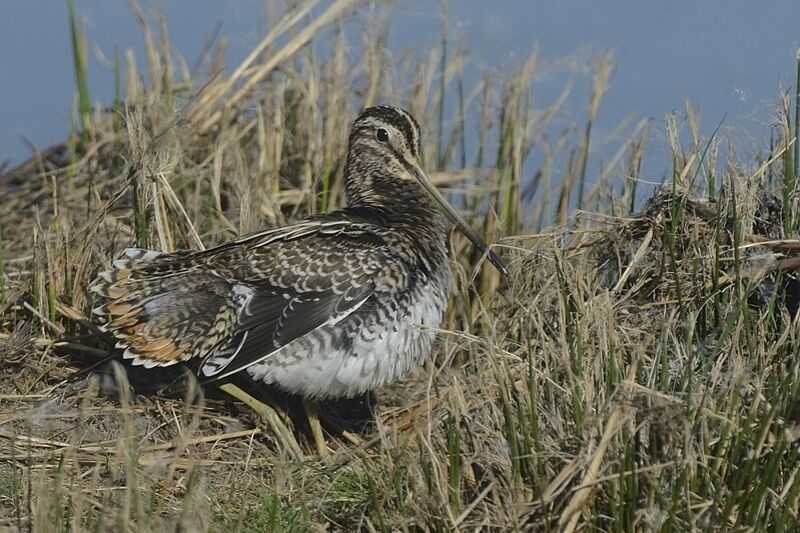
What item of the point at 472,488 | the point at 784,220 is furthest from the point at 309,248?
the point at 784,220

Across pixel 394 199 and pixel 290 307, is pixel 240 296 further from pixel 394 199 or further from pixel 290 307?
pixel 394 199

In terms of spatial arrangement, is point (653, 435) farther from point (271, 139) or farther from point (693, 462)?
point (271, 139)

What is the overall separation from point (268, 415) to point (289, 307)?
1.59 feet

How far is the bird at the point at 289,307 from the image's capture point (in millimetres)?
4180

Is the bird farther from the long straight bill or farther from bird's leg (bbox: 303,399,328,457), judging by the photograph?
the long straight bill

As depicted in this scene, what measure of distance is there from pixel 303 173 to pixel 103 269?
1526mm

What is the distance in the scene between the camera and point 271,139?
612 cm

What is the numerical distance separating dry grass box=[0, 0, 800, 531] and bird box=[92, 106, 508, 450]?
0.24m

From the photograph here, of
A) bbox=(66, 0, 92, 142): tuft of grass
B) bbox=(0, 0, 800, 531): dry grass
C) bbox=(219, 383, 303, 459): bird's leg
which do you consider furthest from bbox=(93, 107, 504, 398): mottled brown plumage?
bbox=(66, 0, 92, 142): tuft of grass

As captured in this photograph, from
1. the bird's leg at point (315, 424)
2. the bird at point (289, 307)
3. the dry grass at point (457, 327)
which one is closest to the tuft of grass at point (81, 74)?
the dry grass at point (457, 327)

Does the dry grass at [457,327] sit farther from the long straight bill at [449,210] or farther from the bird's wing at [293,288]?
the bird's wing at [293,288]

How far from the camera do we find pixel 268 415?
14.6ft

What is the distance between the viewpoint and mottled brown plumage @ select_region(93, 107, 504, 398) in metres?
4.18

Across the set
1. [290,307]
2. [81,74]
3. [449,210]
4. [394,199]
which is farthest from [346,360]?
[81,74]
